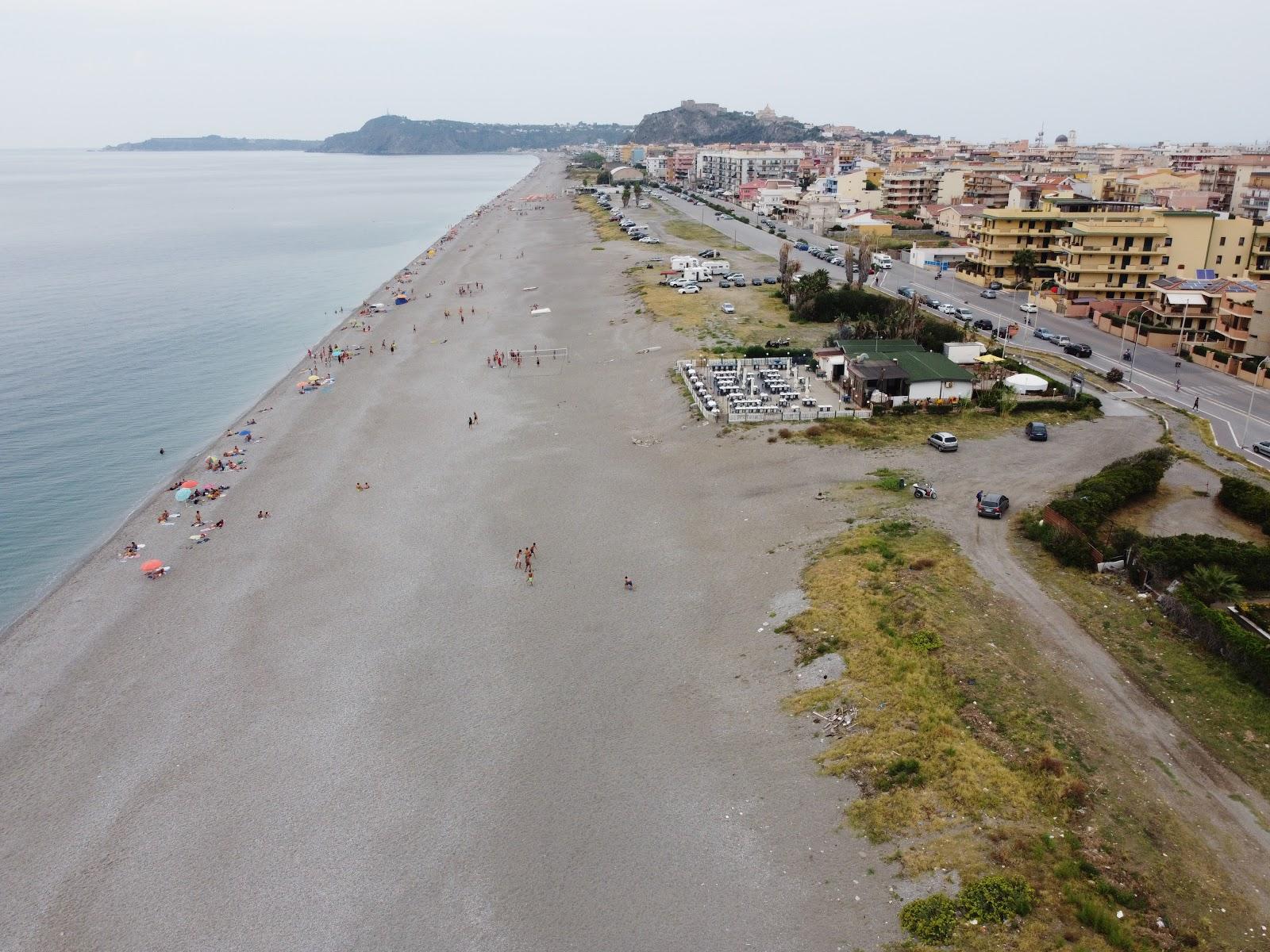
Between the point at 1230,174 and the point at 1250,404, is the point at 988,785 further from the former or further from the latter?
the point at 1230,174

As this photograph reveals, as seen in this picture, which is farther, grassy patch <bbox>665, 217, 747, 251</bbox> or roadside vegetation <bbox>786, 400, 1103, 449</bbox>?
grassy patch <bbox>665, 217, 747, 251</bbox>

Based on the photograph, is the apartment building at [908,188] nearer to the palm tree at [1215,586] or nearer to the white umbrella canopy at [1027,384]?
the white umbrella canopy at [1027,384]

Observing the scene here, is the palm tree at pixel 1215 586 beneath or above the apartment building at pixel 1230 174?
beneath

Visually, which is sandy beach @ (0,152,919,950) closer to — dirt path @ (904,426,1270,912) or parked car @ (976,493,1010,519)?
parked car @ (976,493,1010,519)

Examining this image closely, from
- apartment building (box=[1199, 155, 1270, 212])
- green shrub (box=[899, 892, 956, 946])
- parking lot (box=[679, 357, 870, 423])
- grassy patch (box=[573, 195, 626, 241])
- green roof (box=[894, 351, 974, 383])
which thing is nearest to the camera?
green shrub (box=[899, 892, 956, 946])

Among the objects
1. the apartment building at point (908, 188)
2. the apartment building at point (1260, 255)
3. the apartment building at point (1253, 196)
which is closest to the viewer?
the apartment building at point (1260, 255)

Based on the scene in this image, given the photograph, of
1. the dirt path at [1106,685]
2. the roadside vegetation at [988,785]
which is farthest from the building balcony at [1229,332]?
the roadside vegetation at [988,785]

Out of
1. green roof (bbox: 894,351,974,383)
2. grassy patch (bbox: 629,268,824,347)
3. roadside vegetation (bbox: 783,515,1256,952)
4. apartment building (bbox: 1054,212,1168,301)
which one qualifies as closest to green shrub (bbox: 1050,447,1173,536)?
roadside vegetation (bbox: 783,515,1256,952)
